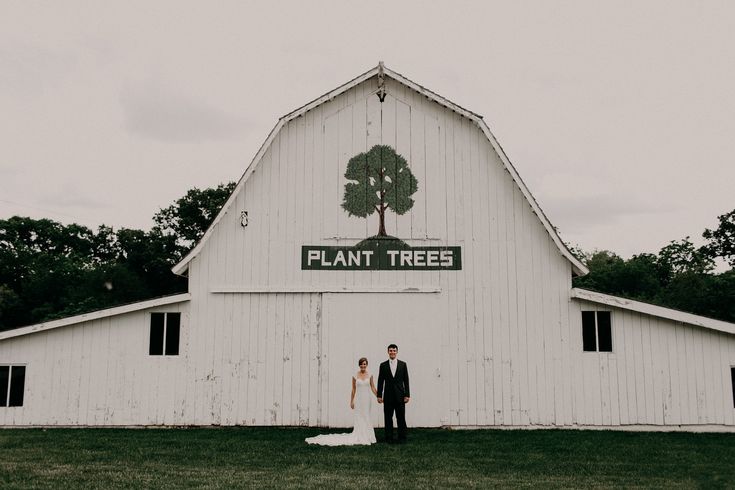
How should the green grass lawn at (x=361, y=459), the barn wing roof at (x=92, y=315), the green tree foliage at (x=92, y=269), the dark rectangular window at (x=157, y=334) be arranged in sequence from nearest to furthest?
the green grass lawn at (x=361, y=459)
the barn wing roof at (x=92, y=315)
the dark rectangular window at (x=157, y=334)
the green tree foliage at (x=92, y=269)

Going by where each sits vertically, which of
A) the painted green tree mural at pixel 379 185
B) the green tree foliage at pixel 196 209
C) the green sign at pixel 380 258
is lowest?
the green sign at pixel 380 258

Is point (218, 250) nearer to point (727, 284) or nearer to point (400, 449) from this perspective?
point (400, 449)

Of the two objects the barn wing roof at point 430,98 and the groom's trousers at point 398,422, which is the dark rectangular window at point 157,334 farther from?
the groom's trousers at point 398,422

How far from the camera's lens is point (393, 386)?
38.5 feet

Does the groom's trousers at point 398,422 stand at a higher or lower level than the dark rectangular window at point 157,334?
lower

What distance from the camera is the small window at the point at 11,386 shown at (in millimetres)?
12688

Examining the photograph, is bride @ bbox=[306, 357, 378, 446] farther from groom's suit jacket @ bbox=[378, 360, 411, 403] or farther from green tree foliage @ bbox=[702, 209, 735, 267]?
green tree foliage @ bbox=[702, 209, 735, 267]

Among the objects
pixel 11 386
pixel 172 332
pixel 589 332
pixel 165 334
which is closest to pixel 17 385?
pixel 11 386

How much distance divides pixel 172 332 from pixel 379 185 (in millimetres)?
5770

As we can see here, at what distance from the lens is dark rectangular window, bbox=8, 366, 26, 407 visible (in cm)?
1269

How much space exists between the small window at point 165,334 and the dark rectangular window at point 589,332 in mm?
9122

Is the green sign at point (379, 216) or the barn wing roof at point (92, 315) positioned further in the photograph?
the green sign at point (379, 216)

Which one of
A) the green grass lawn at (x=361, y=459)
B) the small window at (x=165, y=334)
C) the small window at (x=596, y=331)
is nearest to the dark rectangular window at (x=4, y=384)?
the green grass lawn at (x=361, y=459)

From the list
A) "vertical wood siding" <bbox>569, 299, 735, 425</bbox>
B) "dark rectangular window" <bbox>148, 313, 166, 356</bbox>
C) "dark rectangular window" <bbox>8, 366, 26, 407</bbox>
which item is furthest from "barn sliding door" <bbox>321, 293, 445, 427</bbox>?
"dark rectangular window" <bbox>8, 366, 26, 407</bbox>
